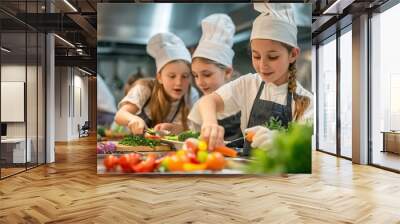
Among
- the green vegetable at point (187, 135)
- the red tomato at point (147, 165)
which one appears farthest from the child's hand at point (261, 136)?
the red tomato at point (147, 165)

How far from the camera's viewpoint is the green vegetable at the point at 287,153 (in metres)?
3.71

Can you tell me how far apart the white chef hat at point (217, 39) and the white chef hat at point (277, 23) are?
0.36 metres

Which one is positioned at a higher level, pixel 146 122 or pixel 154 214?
pixel 146 122

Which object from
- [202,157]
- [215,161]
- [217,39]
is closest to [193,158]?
[202,157]

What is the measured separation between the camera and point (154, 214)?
3.97m

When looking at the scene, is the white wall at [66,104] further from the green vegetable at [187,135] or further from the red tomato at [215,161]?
the red tomato at [215,161]

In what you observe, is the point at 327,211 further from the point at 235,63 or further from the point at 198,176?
the point at 198,176

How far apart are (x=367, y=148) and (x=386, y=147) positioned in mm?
682

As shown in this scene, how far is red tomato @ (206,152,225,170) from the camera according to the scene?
408 cm

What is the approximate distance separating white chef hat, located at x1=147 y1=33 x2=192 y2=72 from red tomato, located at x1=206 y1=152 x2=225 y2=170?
45.5 inches

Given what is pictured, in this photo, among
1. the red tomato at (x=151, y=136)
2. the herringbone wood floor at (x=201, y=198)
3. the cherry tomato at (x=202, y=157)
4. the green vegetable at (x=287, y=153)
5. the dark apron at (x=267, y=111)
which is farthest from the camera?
the red tomato at (x=151, y=136)

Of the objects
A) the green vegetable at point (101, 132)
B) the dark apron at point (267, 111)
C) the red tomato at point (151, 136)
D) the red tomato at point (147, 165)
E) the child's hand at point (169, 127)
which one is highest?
the dark apron at point (267, 111)

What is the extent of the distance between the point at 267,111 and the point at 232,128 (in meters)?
0.47

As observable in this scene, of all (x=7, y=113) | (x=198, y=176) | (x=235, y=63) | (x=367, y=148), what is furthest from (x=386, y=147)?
(x=7, y=113)
